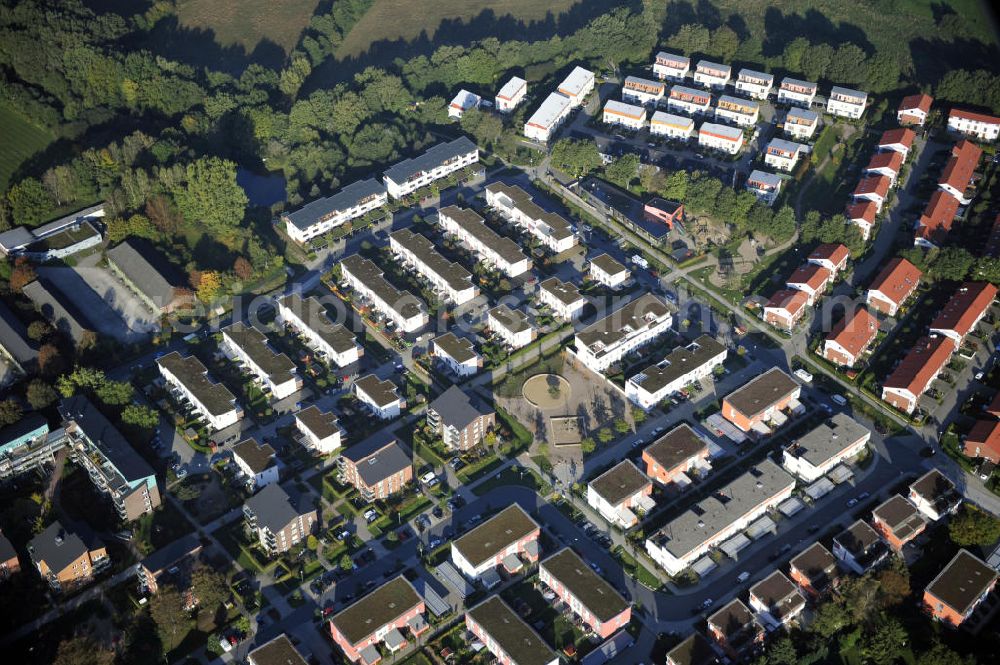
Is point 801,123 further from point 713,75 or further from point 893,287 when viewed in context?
point 893,287

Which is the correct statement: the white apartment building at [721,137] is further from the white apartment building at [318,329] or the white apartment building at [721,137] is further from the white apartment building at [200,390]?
the white apartment building at [200,390]

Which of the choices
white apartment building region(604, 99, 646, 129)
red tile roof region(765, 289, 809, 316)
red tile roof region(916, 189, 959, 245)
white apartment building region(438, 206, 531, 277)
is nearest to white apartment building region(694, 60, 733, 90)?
white apartment building region(604, 99, 646, 129)

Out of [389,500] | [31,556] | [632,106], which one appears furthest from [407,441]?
[632,106]

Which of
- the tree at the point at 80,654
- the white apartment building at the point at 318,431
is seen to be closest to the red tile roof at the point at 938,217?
the white apartment building at the point at 318,431

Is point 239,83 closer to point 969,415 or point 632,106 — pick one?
point 632,106

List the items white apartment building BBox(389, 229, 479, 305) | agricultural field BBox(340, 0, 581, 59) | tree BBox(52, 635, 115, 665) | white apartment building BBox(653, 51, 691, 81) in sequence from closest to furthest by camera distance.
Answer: tree BBox(52, 635, 115, 665)
white apartment building BBox(389, 229, 479, 305)
white apartment building BBox(653, 51, 691, 81)
agricultural field BBox(340, 0, 581, 59)

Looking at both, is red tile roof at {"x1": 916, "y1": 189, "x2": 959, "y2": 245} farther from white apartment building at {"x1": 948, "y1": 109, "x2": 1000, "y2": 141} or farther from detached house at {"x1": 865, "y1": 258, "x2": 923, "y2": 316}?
white apartment building at {"x1": 948, "y1": 109, "x2": 1000, "y2": 141}

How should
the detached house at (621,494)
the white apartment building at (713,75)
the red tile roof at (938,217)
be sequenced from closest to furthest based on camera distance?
Answer: the detached house at (621,494)
the red tile roof at (938,217)
the white apartment building at (713,75)
